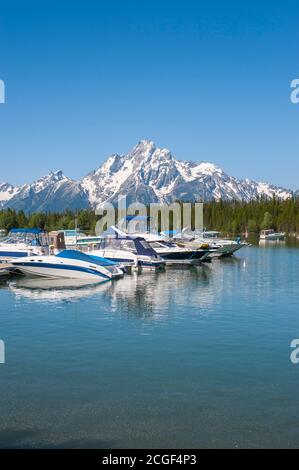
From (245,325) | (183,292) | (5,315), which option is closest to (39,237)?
(183,292)

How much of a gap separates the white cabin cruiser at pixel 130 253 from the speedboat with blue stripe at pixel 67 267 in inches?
356

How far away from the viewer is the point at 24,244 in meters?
69.6

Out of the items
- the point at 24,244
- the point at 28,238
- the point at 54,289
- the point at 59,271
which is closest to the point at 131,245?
the point at 24,244

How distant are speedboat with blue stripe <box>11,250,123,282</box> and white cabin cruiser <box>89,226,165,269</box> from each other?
904 centimetres

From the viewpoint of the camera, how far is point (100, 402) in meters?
18.2

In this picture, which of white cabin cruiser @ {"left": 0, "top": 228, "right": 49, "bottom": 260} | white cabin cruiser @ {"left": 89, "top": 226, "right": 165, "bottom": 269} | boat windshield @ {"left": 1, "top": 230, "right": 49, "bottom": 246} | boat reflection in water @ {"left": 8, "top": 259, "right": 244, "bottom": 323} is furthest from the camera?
boat windshield @ {"left": 1, "top": 230, "right": 49, "bottom": 246}

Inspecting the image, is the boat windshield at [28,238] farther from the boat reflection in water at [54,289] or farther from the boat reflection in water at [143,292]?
the boat reflection in water at [143,292]

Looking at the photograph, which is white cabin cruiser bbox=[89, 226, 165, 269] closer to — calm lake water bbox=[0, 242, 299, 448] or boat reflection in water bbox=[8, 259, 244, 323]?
boat reflection in water bbox=[8, 259, 244, 323]

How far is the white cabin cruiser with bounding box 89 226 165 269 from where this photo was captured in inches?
2493

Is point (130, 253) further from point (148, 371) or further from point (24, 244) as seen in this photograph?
point (148, 371)

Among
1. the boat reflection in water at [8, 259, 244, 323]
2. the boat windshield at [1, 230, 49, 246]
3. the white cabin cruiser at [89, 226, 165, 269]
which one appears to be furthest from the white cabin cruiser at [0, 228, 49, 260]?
the boat reflection in water at [8, 259, 244, 323]

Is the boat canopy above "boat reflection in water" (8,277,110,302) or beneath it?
above

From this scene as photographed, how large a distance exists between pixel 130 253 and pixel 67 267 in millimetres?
13159

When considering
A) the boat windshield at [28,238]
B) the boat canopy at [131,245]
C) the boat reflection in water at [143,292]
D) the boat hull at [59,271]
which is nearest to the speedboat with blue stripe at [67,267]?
the boat hull at [59,271]
